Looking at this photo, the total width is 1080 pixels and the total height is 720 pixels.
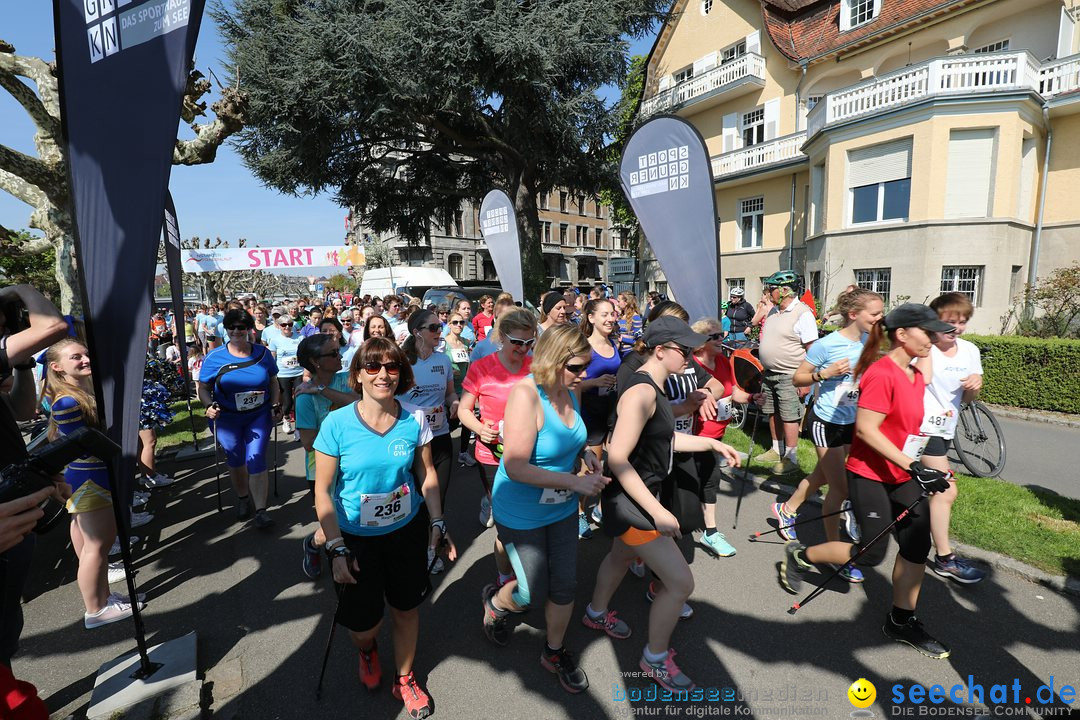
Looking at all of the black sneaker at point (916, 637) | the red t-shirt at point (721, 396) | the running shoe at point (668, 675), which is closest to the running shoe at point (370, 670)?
the running shoe at point (668, 675)

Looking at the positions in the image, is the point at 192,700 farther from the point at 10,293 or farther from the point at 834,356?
the point at 834,356

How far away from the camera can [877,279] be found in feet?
52.2

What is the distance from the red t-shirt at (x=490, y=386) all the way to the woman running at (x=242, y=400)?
2.05m

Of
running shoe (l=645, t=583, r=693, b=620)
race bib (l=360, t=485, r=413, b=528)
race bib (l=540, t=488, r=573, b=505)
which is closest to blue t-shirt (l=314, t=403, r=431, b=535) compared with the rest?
race bib (l=360, t=485, r=413, b=528)

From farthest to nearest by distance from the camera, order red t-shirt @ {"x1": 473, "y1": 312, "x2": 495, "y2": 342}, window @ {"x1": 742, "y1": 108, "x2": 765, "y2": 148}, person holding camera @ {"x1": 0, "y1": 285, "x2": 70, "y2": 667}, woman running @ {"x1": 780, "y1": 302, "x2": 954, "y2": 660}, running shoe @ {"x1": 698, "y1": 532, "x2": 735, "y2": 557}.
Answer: window @ {"x1": 742, "y1": 108, "x2": 765, "y2": 148}
red t-shirt @ {"x1": 473, "y1": 312, "x2": 495, "y2": 342}
running shoe @ {"x1": 698, "y1": 532, "x2": 735, "y2": 557}
woman running @ {"x1": 780, "y1": 302, "x2": 954, "y2": 660}
person holding camera @ {"x1": 0, "y1": 285, "x2": 70, "y2": 667}

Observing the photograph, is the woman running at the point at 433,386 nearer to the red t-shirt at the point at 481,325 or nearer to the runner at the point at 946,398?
the runner at the point at 946,398

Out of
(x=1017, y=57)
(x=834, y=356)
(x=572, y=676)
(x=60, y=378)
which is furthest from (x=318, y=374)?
(x=1017, y=57)

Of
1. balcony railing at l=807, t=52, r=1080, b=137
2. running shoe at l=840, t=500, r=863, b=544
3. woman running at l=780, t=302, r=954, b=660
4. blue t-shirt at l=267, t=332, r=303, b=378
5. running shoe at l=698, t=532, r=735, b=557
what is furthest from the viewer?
balcony railing at l=807, t=52, r=1080, b=137

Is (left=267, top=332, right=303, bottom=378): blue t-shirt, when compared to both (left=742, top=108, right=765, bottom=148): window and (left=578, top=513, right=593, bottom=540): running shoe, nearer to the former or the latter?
(left=578, top=513, right=593, bottom=540): running shoe

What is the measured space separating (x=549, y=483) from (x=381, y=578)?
0.99m

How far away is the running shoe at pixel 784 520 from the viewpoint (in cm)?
436

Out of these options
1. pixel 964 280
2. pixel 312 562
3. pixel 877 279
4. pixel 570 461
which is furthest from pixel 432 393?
pixel 964 280

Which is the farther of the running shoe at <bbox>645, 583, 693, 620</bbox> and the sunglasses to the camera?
the running shoe at <bbox>645, 583, 693, 620</bbox>

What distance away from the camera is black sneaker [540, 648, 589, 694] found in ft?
9.07
